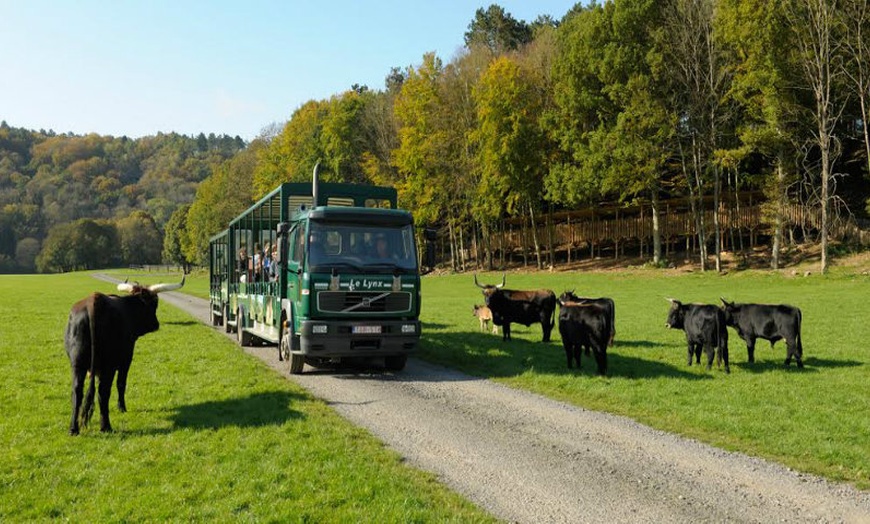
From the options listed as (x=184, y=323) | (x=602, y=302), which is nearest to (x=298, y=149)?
(x=184, y=323)

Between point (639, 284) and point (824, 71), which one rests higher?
point (824, 71)

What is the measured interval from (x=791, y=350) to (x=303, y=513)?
1084 centimetres

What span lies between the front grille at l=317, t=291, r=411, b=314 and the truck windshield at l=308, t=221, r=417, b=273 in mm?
463

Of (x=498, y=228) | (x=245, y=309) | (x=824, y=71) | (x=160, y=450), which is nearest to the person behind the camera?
(x=160, y=450)

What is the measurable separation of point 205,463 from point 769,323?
10.9 m

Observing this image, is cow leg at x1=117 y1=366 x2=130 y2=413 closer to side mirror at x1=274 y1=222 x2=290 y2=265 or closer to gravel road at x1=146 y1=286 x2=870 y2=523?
gravel road at x1=146 y1=286 x2=870 y2=523

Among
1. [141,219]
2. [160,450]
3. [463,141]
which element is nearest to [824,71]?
[463,141]

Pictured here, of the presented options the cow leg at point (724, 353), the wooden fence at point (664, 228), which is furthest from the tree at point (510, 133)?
the cow leg at point (724, 353)

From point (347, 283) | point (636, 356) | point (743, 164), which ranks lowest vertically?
point (636, 356)

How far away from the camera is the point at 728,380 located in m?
11.3

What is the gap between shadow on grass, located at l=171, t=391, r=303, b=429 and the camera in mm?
8492

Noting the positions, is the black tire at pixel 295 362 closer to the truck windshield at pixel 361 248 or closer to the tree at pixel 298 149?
the truck windshield at pixel 361 248

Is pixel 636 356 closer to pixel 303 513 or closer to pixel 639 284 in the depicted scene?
pixel 303 513

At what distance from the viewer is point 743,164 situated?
41.0 m
